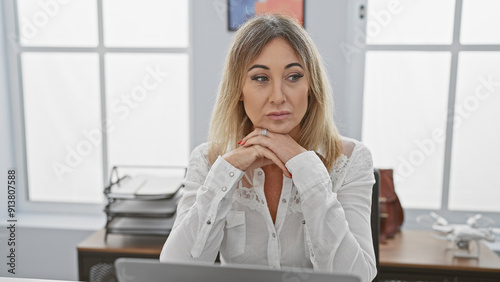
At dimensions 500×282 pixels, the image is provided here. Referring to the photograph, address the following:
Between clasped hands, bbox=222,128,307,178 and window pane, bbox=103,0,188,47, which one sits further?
window pane, bbox=103,0,188,47

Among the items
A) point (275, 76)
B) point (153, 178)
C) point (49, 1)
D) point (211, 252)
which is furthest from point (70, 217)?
point (275, 76)

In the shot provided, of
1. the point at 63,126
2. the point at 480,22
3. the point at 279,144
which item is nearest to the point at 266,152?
the point at 279,144

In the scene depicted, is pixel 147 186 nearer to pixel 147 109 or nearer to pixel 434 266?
pixel 147 109

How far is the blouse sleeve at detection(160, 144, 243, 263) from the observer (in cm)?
107

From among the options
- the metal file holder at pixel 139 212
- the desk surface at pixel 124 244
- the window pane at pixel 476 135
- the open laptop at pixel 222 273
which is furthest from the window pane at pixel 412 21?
the open laptop at pixel 222 273

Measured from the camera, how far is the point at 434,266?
1.54m

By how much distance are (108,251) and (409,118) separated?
1.57 metres

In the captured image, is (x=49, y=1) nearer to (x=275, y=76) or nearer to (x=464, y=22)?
(x=275, y=76)

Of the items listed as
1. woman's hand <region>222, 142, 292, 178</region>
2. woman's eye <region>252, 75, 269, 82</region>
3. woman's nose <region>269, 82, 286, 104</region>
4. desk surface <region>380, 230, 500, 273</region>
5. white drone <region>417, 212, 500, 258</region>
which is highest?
woman's eye <region>252, 75, 269, 82</region>

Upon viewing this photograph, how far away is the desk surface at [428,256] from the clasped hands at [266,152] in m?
0.74

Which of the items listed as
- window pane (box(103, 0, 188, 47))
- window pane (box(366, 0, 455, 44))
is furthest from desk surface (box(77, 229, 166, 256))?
window pane (box(366, 0, 455, 44))

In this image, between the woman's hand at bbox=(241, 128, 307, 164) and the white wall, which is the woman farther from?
the white wall

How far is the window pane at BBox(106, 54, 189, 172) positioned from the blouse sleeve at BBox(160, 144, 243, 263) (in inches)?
46.4

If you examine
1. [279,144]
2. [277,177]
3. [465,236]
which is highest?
[279,144]
